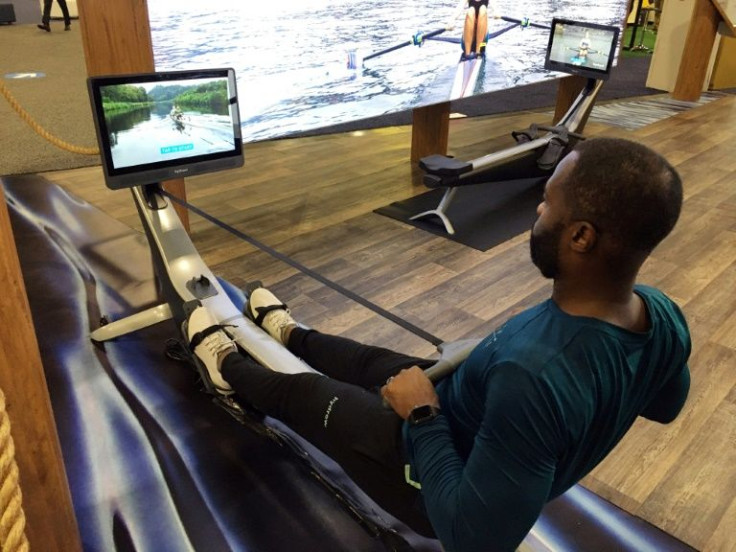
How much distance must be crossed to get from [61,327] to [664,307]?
2.21 m

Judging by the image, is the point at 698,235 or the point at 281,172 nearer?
the point at 698,235

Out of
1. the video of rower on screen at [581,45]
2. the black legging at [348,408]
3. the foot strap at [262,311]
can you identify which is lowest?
the foot strap at [262,311]

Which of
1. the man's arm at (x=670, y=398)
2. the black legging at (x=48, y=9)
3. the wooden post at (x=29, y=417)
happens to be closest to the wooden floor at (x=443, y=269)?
the man's arm at (x=670, y=398)

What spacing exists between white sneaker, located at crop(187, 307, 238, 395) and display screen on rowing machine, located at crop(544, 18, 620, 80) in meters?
3.71

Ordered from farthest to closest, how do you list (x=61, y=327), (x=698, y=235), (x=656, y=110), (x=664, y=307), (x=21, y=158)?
(x=656, y=110)
(x=21, y=158)
(x=698, y=235)
(x=61, y=327)
(x=664, y=307)

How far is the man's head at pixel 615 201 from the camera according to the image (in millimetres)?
944

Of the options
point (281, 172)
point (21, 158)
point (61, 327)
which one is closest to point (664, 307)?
point (61, 327)

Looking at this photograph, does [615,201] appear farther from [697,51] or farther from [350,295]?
[697,51]

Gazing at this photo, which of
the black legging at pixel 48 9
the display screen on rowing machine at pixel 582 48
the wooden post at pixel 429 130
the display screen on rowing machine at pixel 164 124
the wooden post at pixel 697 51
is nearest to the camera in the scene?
the display screen on rowing machine at pixel 164 124

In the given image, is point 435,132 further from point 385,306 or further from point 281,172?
point 385,306

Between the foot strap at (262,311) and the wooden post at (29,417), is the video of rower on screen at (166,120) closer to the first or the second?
the foot strap at (262,311)

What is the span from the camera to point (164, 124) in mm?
2201

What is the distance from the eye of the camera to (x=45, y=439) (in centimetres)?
100

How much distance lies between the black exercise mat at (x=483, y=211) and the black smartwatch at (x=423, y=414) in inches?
87.9
